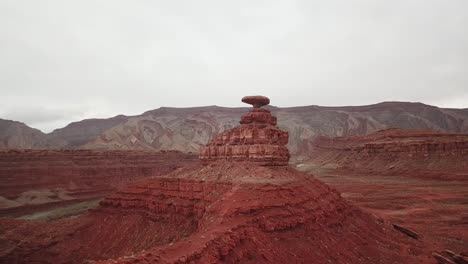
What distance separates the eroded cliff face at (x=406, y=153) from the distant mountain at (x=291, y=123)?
3479 cm

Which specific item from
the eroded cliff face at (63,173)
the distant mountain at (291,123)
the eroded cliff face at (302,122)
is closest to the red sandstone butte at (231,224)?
the eroded cliff face at (63,173)

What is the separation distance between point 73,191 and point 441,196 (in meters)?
54.1

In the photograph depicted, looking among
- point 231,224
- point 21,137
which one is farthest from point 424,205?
point 21,137

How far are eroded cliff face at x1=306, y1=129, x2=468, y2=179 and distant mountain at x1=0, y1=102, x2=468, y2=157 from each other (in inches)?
1370

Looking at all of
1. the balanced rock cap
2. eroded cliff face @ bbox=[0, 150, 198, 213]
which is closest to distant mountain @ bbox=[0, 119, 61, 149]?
eroded cliff face @ bbox=[0, 150, 198, 213]

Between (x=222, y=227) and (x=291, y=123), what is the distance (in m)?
157

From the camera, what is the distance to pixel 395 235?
84.4ft

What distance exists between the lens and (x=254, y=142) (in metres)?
25.0

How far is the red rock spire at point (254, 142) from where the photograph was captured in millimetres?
24359

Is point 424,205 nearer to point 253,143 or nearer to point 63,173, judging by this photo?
point 253,143

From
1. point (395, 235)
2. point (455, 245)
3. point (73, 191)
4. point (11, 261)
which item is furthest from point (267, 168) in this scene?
point (73, 191)

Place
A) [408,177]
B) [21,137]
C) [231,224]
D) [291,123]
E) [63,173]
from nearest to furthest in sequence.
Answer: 1. [231,224]
2. [63,173]
3. [408,177]
4. [21,137]
5. [291,123]

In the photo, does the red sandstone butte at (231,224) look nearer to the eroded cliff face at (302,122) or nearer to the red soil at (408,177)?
the red soil at (408,177)

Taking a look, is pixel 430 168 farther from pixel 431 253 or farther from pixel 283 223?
pixel 283 223
